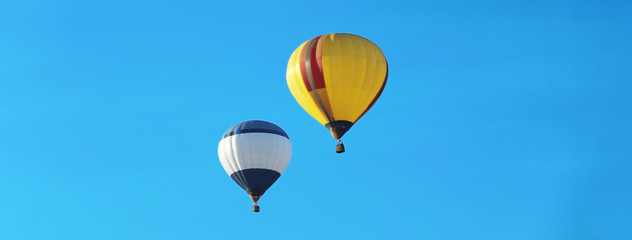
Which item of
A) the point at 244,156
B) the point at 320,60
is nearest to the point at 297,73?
the point at 320,60

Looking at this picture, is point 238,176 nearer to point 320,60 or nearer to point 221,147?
point 221,147

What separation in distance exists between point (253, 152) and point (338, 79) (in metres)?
9.83

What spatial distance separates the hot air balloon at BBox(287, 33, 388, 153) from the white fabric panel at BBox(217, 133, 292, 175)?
7.99 metres

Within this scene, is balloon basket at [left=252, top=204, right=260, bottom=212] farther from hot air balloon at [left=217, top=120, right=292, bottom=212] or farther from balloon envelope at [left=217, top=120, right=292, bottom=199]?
balloon envelope at [left=217, top=120, right=292, bottom=199]

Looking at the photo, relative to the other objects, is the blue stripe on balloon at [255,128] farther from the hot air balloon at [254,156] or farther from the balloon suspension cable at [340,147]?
the balloon suspension cable at [340,147]

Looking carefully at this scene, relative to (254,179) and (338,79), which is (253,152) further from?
(338,79)

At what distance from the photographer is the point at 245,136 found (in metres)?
61.2

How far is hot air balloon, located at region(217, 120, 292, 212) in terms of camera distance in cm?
6050

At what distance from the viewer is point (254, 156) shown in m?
60.4

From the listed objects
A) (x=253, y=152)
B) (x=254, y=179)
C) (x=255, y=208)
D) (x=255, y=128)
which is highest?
(x=255, y=128)

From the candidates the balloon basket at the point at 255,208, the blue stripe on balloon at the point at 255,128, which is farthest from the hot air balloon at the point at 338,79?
the balloon basket at the point at 255,208

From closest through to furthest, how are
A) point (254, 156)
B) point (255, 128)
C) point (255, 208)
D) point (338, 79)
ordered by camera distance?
point (338, 79) → point (254, 156) → point (255, 208) → point (255, 128)

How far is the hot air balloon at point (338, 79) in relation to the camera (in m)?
52.0

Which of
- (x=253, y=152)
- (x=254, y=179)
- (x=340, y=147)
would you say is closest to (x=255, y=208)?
(x=254, y=179)
